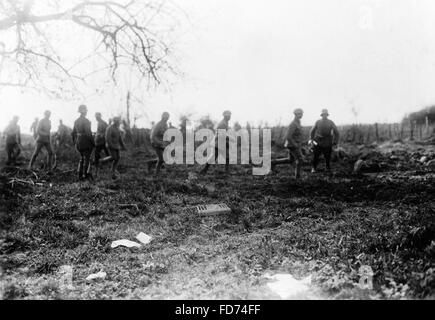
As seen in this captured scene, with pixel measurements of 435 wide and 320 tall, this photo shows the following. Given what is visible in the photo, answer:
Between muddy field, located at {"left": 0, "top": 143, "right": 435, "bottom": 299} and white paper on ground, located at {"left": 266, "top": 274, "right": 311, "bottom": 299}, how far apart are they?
0.20ft

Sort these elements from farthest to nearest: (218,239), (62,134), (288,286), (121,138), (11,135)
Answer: (62,134) < (11,135) < (121,138) < (218,239) < (288,286)

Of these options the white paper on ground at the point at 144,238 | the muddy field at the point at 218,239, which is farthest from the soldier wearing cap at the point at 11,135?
the white paper on ground at the point at 144,238

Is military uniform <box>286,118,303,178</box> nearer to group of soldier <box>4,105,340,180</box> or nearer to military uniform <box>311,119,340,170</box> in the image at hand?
group of soldier <box>4,105,340,180</box>

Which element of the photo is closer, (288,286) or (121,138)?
(288,286)

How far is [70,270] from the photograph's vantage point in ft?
13.5

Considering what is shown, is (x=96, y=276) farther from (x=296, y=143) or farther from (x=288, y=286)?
(x=296, y=143)

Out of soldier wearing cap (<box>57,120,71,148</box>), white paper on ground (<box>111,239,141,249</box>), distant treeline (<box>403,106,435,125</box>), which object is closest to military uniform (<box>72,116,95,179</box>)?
white paper on ground (<box>111,239,141,249</box>)

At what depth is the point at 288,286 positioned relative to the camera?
3.47 meters

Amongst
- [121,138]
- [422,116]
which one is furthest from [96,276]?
[422,116]

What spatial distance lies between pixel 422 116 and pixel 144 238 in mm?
37817

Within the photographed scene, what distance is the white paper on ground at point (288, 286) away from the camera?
328cm

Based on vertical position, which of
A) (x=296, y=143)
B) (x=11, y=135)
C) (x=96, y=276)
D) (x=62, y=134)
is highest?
(x=62, y=134)
